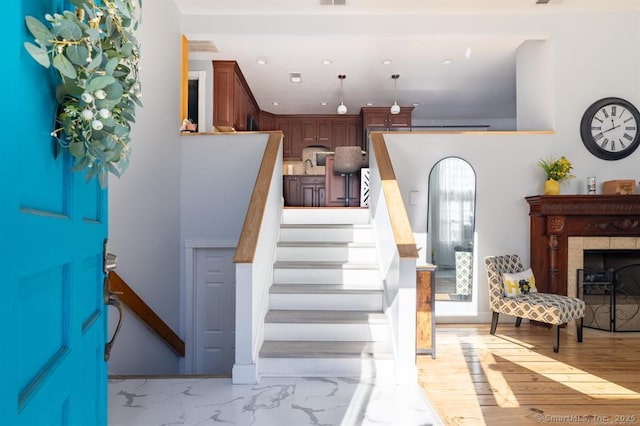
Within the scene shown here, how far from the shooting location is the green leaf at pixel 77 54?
835mm

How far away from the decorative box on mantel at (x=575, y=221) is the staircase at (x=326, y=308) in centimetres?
202

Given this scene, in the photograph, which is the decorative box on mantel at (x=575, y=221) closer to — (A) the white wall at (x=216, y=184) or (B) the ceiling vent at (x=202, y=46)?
(A) the white wall at (x=216, y=184)

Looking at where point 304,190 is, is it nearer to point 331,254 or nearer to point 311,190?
point 311,190

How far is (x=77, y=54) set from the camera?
2.75 ft

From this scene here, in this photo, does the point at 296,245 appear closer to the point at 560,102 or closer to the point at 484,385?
the point at 484,385

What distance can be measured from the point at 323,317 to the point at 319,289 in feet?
1.14

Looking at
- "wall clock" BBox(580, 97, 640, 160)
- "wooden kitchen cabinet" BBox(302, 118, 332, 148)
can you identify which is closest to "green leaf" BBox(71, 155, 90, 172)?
"wall clock" BBox(580, 97, 640, 160)

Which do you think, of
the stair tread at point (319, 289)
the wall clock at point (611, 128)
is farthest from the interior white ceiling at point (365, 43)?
the stair tread at point (319, 289)

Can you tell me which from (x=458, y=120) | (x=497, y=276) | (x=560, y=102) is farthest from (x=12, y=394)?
(x=458, y=120)

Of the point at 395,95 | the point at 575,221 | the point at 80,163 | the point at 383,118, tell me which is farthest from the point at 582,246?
the point at 80,163

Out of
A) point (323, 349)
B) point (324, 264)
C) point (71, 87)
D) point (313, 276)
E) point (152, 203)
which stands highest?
point (71, 87)

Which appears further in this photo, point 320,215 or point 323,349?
point 320,215

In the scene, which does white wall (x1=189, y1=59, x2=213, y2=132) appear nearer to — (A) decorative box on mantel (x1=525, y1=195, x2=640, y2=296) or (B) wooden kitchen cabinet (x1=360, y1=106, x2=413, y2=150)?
(B) wooden kitchen cabinet (x1=360, y1=106, x2=413, y2=150)

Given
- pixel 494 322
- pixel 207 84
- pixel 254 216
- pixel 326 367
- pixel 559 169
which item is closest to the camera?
pixel 326 367
